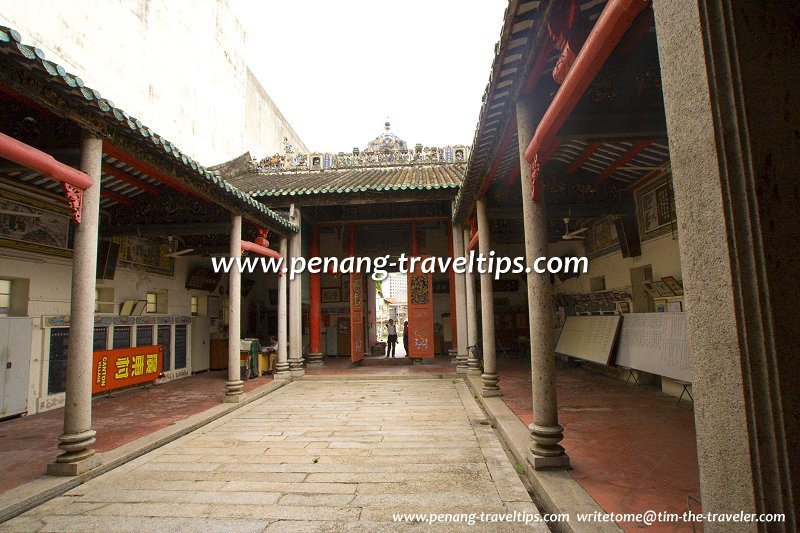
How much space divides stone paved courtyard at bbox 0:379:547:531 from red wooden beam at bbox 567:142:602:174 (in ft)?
13.1

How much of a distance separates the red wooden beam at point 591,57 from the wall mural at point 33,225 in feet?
23.1

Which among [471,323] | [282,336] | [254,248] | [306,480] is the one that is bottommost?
[306,480]

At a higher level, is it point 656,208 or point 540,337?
point 656,208

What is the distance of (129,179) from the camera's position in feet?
20.5

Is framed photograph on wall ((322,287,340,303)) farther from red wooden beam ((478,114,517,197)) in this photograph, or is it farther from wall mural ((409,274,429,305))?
red wooden beam ((478,114,517,197))

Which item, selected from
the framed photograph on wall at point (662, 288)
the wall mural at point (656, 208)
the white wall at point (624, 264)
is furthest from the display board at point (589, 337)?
the wall mural at point (656, 208)

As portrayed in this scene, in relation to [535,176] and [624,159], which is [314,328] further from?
[535,176]

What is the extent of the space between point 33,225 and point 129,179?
1871mm

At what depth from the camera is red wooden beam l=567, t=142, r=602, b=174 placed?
564 centimetres

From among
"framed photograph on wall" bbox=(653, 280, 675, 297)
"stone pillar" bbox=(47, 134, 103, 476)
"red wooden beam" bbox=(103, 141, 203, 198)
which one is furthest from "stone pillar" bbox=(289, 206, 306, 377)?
"framed photograph on wall" bbox=(653, 280, 675, 297)

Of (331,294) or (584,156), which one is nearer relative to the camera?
(584,156)

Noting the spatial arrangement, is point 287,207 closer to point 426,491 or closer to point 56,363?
point 56,363

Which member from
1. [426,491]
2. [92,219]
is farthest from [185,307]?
[426,491]

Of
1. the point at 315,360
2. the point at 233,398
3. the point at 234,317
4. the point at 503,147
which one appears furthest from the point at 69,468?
the point at 315,360
